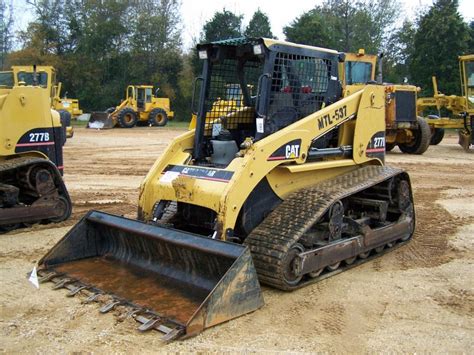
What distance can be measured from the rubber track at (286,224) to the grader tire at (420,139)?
1184cm

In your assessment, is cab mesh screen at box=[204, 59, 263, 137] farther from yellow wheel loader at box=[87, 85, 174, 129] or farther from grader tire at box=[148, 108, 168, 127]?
grader tire at box=[148, 108, 168, 127]

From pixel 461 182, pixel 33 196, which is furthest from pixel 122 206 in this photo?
pixel 461 182

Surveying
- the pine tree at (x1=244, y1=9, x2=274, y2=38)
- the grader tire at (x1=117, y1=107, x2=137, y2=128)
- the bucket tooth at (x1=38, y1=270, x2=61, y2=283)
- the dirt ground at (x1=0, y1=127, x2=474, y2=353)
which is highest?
the pine tree at (x1=244, y1=9, x2=274, y2=38)

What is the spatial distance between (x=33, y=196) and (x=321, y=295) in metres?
4.57

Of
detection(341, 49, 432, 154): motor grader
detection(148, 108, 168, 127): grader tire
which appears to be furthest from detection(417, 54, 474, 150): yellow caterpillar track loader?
detection(148, 108, 168, 127): grader tire

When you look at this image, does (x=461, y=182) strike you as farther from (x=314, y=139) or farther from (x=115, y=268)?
(x=115, y=268)

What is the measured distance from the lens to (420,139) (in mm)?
16766

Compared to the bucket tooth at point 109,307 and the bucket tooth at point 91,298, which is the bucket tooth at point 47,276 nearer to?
the bucket tooth at point 91,298

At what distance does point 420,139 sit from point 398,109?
56.1 inches

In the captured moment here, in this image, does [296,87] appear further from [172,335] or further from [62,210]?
[62,210]

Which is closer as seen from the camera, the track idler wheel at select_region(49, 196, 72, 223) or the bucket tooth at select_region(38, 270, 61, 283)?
the bucket tooth at select_region(38, 270, 61, 283)

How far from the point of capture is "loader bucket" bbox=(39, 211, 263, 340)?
158 inches

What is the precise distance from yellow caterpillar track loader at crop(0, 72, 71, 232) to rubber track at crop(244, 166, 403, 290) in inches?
147

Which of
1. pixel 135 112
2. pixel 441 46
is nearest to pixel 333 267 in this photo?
pixel 135 112
